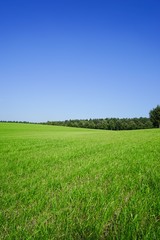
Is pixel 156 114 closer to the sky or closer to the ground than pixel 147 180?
closer to the sky

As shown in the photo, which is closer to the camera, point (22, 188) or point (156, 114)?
point (22, 188)

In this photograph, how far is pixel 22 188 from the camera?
406cm

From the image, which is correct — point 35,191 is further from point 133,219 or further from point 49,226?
point 133,219

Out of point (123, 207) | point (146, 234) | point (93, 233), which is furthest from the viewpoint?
point (123, 207)

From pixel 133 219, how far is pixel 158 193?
117 centimetres

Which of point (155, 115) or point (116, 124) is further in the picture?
point (116, 124)

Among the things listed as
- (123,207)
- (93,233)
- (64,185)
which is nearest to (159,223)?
(123,207)

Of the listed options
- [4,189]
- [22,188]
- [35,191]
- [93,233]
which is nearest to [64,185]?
[35,191]

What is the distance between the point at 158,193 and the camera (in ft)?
10.9

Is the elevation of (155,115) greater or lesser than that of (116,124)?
greater

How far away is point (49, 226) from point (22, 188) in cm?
196

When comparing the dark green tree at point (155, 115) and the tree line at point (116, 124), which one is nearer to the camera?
the dark green tree at point (155, 115)

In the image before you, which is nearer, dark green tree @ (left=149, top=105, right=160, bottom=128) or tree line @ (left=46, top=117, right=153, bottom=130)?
dark green tree @ (left=149, top=105, right=160, bottom=128)

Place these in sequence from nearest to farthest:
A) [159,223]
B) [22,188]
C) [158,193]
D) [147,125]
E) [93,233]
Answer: [93,233]
[159,223]
[158,193]
[22,188]
[147,125]
